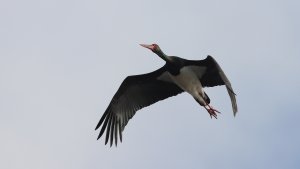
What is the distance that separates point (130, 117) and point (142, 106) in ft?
1.45

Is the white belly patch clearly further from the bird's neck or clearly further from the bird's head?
the bird's head

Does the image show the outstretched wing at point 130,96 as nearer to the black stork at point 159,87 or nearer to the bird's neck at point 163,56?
the black stork at point 159,87

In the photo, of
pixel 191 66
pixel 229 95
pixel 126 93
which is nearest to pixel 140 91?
pixel 126 93

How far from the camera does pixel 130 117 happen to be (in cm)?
2089

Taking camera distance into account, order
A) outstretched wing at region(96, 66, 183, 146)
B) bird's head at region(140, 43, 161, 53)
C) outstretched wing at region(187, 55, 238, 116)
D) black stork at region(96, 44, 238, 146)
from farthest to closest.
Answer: outstretched wing at region(96, 66, 183, 146)
bird's head at region(140, 43, 161, 53)
black stork at region(96, 44, 238, 146)
outstretched wing at region(187, 55, 238, 116)

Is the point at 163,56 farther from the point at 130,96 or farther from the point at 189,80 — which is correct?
the point at 130,96

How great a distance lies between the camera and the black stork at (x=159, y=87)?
65.1 ft

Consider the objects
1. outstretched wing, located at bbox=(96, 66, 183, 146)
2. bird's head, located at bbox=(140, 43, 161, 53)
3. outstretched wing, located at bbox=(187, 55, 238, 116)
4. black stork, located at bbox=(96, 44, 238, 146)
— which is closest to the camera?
outstretched wing, located at bbox=(187, 55, 238, 116)

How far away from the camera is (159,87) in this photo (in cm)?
2092

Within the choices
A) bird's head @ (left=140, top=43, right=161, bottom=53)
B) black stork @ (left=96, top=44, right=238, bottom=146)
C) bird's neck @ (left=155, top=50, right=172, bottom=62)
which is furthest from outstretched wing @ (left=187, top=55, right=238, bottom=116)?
bird's head @ (left=140, top=43, right=161, bottom=53)

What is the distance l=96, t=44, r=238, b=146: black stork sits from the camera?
781 inches

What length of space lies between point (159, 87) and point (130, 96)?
2.48 ft

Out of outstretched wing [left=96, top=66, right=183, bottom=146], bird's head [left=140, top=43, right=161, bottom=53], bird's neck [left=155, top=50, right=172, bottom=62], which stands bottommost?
outstretched wing [left=96, top=66, right=183, bottom=146]

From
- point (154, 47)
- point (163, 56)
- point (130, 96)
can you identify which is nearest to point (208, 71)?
point (163, 56)
